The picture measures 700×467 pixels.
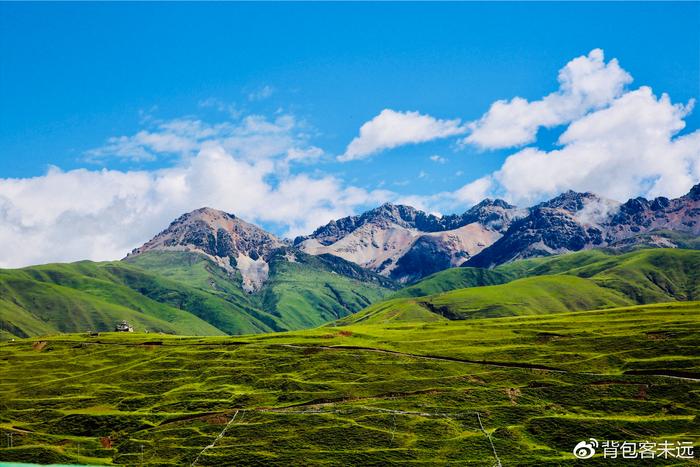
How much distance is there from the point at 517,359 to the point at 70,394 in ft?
396

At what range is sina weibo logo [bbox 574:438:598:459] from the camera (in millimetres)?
122562

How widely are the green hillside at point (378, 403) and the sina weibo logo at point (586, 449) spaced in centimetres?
194

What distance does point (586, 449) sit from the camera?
124750 millimetres

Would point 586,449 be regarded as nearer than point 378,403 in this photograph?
Yes

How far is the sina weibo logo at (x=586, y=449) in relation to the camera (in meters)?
123

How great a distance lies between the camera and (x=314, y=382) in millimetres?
165250

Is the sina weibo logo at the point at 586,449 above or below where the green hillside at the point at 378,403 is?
below

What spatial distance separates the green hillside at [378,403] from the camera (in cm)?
13012

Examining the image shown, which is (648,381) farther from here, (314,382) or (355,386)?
(314,382)

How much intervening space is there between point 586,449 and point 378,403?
45972 millimetres

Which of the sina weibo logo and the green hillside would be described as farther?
the green hillside

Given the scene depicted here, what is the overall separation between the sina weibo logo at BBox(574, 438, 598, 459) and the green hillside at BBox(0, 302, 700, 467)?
6.38 ft

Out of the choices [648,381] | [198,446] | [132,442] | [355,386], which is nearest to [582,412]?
[648,381]

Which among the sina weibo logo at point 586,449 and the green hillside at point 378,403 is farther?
the green hillside at point 378,403
